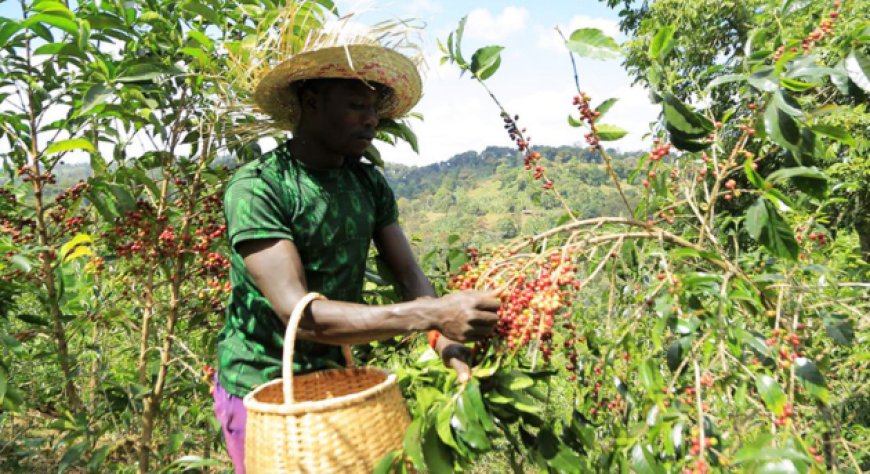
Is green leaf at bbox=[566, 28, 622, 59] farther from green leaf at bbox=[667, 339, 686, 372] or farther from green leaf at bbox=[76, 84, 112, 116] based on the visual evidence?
green leaf at bbox=[76, 84, 112, 116]

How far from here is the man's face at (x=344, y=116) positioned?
5.06 ft

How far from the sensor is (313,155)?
1624 mm

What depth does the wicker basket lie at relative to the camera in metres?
1.10

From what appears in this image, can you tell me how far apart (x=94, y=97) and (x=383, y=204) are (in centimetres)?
96

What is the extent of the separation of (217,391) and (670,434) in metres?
1.31

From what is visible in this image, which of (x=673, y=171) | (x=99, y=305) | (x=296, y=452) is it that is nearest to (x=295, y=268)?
(x=296, y=452)

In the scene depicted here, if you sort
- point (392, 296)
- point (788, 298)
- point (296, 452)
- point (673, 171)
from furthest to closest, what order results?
point (392, 296)
point (673, 171)
point (788, 298)
point (296, 452)

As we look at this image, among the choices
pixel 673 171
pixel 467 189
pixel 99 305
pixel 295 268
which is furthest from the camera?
pixel 467 189

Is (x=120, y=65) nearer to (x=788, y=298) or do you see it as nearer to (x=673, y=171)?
(x=673, y=171)

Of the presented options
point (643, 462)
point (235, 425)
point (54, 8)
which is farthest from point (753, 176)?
point (54, 8)

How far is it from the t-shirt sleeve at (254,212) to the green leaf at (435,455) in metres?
0.62

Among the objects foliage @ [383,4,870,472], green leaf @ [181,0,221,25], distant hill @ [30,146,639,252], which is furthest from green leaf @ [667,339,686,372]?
distant hill @ [30,146,639,252]

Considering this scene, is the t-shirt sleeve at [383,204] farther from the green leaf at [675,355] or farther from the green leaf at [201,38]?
the green leaf at [675,355]

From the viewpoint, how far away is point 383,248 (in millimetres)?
1825
